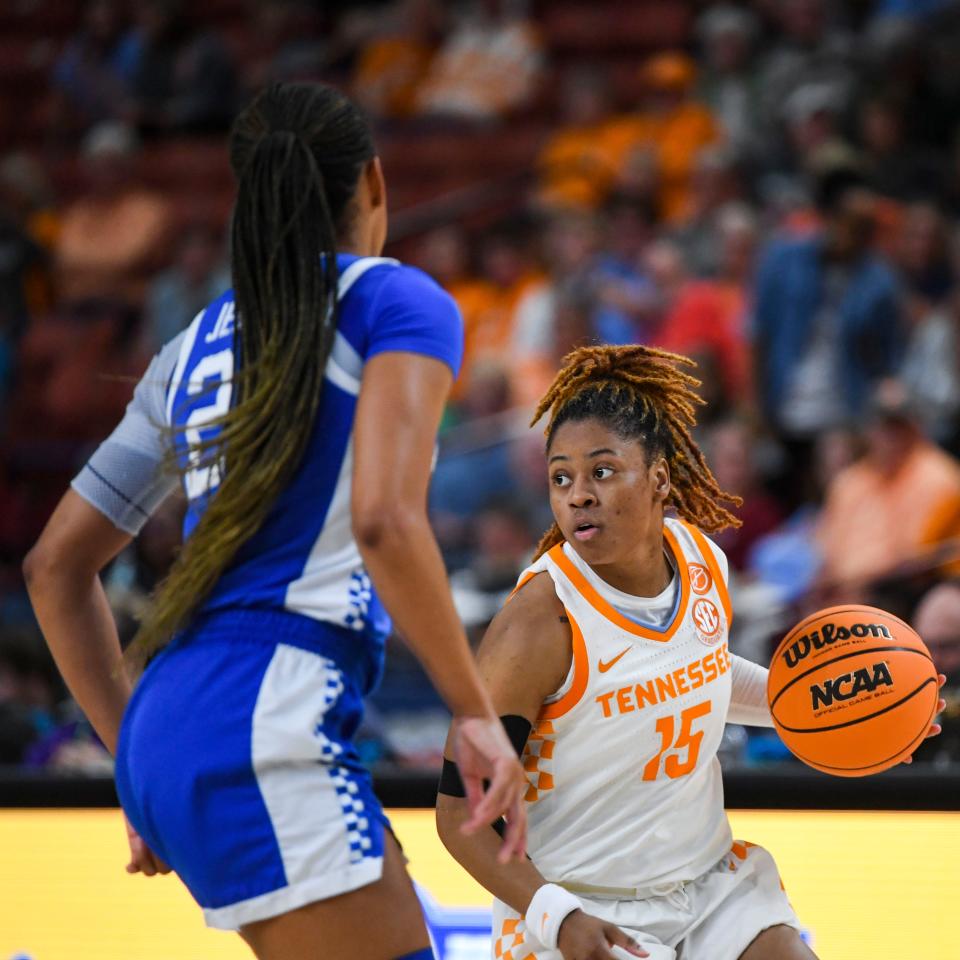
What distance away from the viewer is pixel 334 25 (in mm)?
10719

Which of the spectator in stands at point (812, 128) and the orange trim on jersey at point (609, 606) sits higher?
the spectator in stands at point (812, 128)

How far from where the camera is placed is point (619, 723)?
2.28 meters

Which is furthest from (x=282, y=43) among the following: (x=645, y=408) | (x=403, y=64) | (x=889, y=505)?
(x=645, y=408)

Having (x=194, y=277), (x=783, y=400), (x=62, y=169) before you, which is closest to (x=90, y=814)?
(x=783, y=400)

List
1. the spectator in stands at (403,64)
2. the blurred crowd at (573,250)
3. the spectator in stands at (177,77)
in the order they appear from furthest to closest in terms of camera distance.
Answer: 1. the spectator in stands at (177,77)
2. the spectator in stands at (403,64)
3. the blurred crowd at (573,250)

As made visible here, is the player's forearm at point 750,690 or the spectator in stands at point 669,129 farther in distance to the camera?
the spectator in stands at point 669,129

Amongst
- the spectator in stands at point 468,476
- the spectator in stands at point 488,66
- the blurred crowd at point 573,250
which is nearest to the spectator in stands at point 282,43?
the blurred crowd at point 573,250

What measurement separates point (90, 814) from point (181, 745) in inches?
63.5

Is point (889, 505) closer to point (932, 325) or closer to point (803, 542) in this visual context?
point (803, 542)

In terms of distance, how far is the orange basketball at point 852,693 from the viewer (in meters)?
2.42

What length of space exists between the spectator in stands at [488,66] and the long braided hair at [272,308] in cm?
769

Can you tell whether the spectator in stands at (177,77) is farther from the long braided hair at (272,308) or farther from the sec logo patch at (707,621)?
the long braided hair at (272,308)

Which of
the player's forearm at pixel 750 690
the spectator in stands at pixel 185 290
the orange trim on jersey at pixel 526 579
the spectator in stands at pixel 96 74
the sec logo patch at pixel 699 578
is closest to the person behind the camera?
the orange trim on jersey at pixel 526 579

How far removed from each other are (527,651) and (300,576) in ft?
1.71
